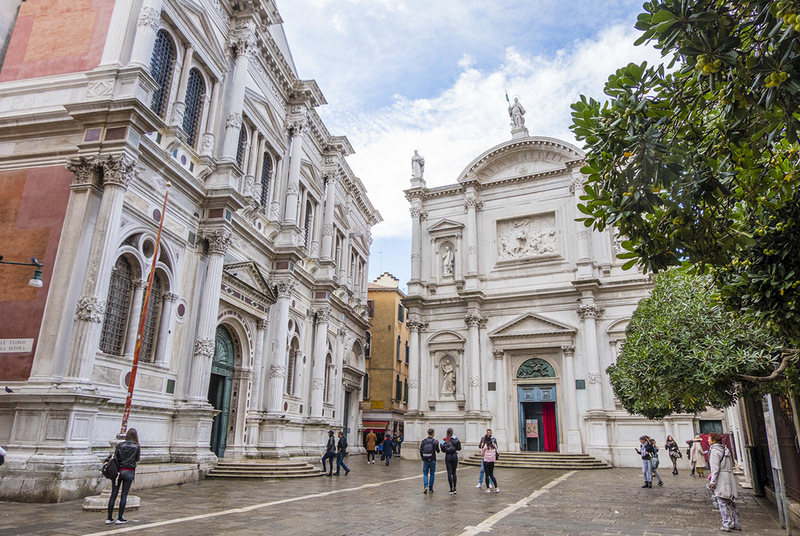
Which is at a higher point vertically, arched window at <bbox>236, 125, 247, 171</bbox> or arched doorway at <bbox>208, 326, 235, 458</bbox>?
arched window at <bbox>236, 125, 247, 171</bbox>

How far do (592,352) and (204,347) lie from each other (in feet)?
57.4

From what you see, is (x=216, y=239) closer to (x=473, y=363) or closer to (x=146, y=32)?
(x=146, y=32)

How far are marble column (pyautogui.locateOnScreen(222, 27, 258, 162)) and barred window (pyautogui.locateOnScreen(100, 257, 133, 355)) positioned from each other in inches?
211

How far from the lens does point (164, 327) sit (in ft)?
49.9

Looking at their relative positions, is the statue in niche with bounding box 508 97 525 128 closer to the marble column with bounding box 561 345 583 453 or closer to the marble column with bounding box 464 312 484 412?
the marble column with bounding box 464 312 484 412

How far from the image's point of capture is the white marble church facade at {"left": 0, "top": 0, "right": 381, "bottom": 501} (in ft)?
38.3


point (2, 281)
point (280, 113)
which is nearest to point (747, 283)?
point (2, 281)

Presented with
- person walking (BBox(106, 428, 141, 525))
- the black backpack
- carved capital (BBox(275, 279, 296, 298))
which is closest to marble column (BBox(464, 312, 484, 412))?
carved capital (BBox(275, 279, 296, 298))

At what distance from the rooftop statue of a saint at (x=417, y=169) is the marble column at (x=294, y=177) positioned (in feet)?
32.6

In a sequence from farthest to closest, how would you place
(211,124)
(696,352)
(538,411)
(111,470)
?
(538,411) < (211,124) < (696,352) < (111,470)

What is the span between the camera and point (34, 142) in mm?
13578

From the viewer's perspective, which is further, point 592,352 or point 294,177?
point 592,352

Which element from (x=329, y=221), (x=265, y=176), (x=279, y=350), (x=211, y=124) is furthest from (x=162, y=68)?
(x=329, y=221)

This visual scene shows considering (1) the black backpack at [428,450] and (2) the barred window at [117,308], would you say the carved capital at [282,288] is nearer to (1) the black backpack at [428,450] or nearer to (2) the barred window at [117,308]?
(2) the barred window at [117,308]
